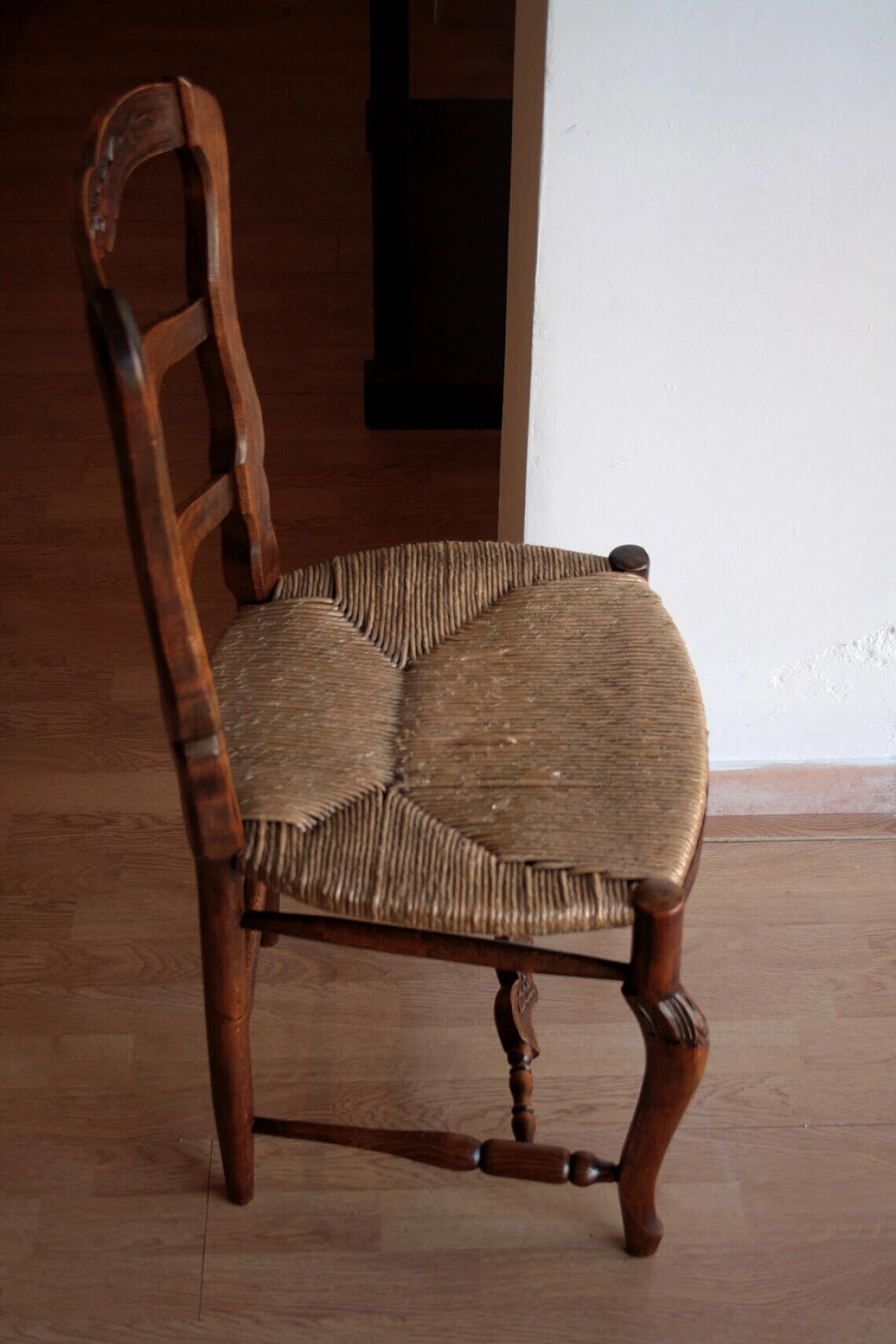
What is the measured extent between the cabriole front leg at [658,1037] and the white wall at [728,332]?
56 cm

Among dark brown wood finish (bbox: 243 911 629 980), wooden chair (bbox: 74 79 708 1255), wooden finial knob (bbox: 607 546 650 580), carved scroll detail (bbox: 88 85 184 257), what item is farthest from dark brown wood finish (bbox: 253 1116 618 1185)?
carved scroll detail (bbox: 88 85 184 257)

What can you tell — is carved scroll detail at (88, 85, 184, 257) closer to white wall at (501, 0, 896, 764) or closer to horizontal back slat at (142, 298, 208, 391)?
horizontal back slat at (142, 298, 208, 391)

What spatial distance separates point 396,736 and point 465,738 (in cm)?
5

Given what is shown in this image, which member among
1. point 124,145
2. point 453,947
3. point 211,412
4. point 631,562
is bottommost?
point 453,947

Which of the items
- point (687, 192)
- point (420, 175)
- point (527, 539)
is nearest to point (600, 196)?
point (687, 192)

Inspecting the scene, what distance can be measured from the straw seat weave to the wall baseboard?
0.50m

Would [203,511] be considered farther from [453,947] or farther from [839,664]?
[839,664]

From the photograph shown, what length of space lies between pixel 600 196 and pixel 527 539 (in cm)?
36

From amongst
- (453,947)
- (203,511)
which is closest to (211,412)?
(203,511)

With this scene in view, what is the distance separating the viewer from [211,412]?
1.06 meters

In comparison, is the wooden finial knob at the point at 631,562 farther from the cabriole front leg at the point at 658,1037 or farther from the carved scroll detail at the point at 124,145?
the carved scroll detail at the point at 124,145

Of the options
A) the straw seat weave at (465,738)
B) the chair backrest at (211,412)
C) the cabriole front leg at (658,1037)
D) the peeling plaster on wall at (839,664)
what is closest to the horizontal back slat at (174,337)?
the chair backrest at (211,412)

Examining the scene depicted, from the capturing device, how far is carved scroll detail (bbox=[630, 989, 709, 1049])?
0.92m

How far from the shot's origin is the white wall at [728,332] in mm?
1078
